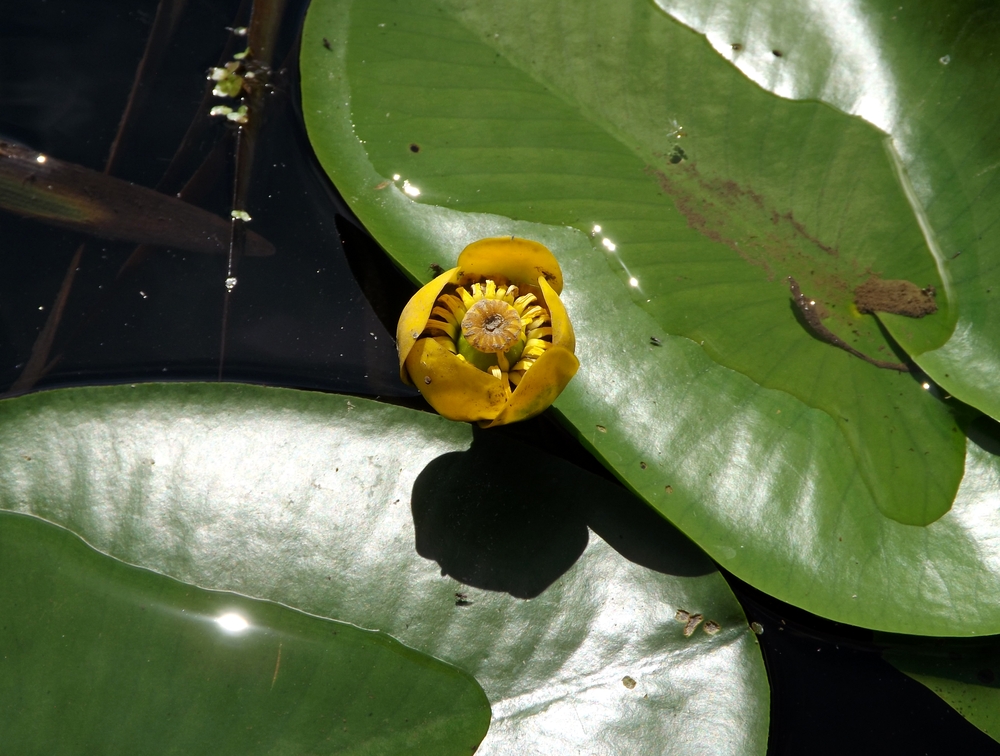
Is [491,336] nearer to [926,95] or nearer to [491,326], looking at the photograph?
[491,326]

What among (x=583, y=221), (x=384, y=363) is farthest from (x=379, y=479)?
(x=583, y=221)

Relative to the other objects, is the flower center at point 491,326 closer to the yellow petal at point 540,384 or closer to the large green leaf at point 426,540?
the yellow petal at point 540,384

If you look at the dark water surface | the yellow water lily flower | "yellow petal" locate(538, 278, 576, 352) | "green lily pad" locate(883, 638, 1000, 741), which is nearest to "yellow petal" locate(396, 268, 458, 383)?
the yellow water lily flower

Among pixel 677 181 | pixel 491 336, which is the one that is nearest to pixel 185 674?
pixel 491 336

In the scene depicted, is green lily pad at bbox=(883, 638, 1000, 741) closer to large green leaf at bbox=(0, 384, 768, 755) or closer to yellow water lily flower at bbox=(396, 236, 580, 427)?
large green leaf at bbox=(0, 384, 768, 755)

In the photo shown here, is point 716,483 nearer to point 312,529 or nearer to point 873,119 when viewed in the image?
point 312,529
